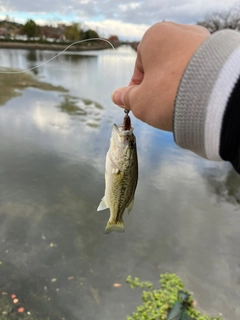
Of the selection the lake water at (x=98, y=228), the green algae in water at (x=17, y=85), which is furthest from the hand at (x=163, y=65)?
the green algae in water at (x=17, y=85)

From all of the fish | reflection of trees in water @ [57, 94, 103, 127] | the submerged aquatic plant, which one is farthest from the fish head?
reflection of trees in water @ [57, 94, 103, 127]

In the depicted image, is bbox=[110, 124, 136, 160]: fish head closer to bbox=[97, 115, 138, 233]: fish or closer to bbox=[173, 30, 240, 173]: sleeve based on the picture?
bbox=[97, 115, 138, 233]: fish

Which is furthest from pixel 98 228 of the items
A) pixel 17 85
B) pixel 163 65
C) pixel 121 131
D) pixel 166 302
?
pixel 17 85

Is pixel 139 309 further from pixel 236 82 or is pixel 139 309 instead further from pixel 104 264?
pixel 236 82

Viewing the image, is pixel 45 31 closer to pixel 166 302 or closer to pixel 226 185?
pixel 226 185

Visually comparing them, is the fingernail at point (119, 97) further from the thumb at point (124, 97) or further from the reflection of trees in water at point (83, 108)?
the reflection of trees in water at point (83, 108)

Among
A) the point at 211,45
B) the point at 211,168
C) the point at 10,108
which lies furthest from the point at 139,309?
the point at 10,108
